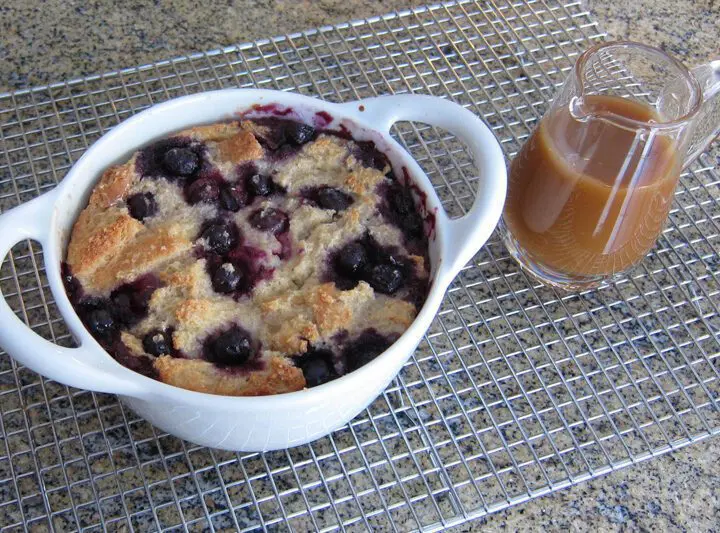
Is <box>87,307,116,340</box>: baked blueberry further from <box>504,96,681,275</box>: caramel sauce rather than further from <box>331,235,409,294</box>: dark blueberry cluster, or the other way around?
<box>504,96,681,275</box>: caramel sauce

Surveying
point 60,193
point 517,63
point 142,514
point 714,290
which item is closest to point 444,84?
point 517,63

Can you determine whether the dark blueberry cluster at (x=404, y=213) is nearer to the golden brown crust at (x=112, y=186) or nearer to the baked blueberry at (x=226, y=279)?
the baked blueberry at (x=226, y=279)

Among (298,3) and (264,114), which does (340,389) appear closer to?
(264,114)

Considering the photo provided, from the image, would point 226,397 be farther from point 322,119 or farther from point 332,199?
point 322,119

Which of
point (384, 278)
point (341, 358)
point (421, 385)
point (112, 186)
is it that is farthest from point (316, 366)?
point (112, 186)

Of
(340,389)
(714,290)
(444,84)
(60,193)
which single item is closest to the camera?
(340,389)

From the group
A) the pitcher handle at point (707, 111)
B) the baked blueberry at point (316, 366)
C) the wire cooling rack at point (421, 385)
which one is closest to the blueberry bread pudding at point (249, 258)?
the baked blueberry at point (316, 366)
